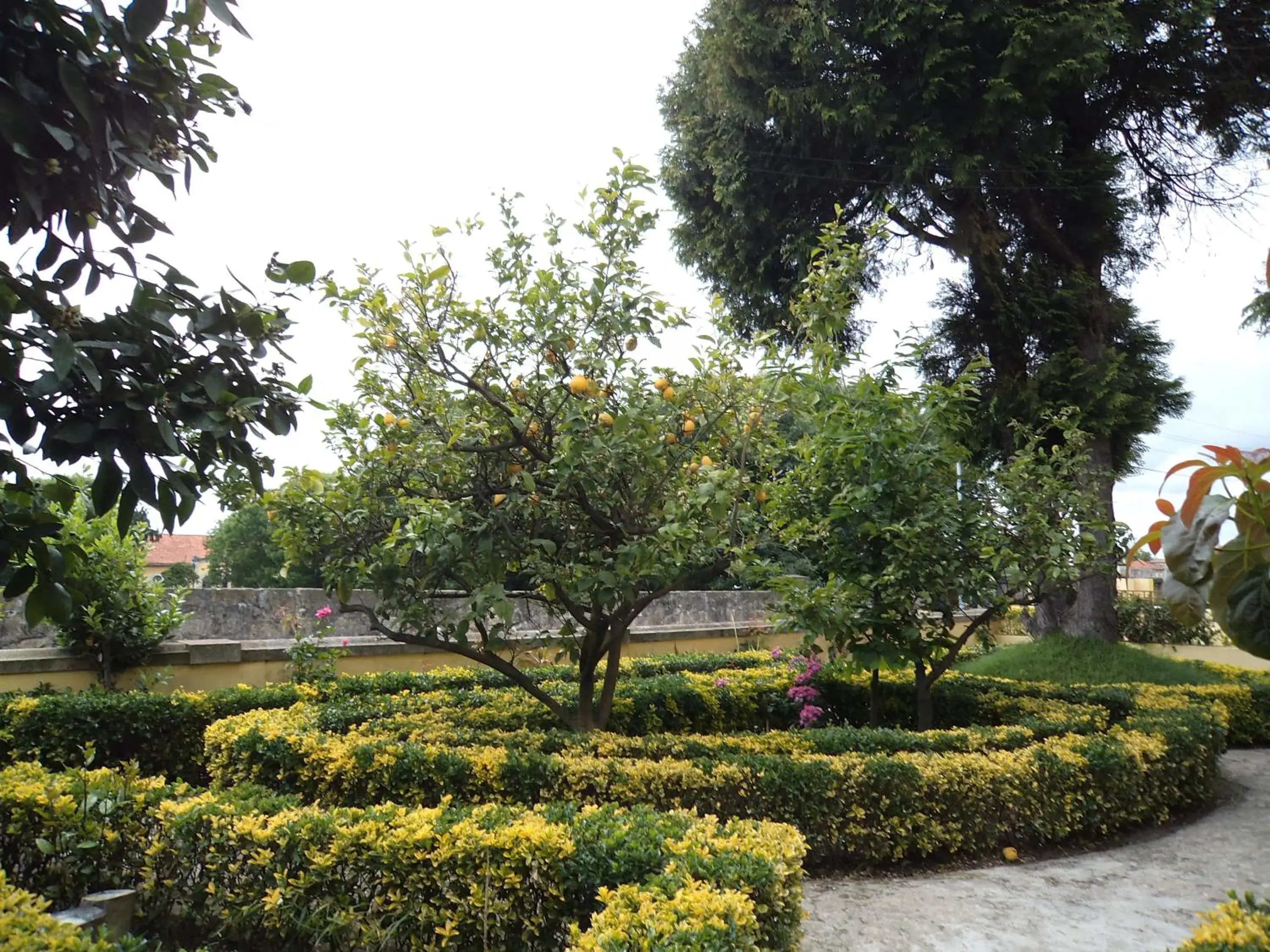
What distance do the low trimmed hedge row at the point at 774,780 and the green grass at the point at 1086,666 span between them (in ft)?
18.4

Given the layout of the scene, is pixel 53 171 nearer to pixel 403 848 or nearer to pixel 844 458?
pixel 403 848

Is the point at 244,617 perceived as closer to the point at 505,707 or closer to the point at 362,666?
the point at 362,666

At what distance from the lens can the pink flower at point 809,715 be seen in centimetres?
715

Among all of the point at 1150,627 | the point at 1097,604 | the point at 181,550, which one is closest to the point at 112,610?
the point at 1097,604

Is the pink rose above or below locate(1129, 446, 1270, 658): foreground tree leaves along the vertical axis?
below

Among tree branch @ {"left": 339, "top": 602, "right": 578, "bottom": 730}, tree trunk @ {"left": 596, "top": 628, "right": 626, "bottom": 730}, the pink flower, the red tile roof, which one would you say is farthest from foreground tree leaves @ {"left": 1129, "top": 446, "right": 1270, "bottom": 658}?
the red tile roof

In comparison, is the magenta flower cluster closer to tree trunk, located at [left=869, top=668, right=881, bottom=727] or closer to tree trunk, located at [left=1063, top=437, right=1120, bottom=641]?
tree trunk, located at [left=869, top=668, right=881, bottom=727]

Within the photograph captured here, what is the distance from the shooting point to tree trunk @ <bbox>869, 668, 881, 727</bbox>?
7449 millimetres

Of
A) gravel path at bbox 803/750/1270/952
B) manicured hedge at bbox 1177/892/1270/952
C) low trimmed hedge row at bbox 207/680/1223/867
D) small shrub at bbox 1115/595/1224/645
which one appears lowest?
gravel path at bbox 803/750/1270/952

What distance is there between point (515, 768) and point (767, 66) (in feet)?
38.2

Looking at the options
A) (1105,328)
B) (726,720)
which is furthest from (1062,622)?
(726,720)

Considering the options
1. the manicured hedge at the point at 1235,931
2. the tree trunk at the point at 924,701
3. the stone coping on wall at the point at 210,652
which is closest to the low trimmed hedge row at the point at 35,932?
the manicured hedge at the point at 1235,931

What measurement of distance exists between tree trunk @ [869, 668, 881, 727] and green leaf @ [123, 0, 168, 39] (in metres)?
6.66

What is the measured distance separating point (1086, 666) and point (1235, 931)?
10.2 m
